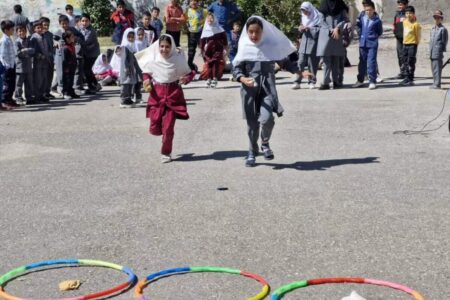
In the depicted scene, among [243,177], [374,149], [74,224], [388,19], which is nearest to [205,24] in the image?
[374,149]

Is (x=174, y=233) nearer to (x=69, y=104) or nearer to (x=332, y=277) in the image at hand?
(x=332, y=277)

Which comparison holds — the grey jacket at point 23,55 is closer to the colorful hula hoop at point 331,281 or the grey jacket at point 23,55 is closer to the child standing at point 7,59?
the child standing at point 7,59

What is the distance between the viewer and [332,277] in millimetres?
6168

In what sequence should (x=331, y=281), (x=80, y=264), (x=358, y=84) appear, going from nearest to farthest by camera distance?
(x=331, y=281)
(x=80, y=264)
(x=358, y=84)

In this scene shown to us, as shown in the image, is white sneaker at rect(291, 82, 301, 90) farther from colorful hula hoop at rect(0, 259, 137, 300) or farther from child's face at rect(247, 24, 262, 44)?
colorful hula hoop at rect(0, 259, 137, 300)

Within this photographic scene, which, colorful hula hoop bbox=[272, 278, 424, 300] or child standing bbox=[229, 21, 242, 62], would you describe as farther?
child standing bbox=[229, 21, 242, 62]

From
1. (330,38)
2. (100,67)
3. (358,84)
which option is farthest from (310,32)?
(100,67)

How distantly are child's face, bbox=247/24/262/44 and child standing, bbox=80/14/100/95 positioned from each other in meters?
8.47

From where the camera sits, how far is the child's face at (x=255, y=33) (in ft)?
33.8

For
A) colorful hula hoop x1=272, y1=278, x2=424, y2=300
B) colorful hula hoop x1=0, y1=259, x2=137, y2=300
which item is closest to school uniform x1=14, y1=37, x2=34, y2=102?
colorful hula hoop x1=0, y1=259, x2=137, y2=300

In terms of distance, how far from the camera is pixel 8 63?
15.7 m

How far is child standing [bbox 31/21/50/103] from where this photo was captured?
16.4m

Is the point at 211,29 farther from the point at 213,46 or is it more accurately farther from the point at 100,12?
the point at 100,12

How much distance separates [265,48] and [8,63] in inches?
271
